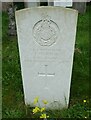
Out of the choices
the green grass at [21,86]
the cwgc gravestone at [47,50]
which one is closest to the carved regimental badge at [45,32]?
the cwgc gravestone at [47,50]

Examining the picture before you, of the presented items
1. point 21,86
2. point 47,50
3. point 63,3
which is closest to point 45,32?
point 47,50

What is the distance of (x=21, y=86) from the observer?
5.64 meters

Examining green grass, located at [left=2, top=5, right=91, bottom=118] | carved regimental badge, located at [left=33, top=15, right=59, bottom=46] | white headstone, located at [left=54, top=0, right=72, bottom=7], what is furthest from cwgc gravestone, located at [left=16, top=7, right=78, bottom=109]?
white headstone, located at [left=54, top=0, right=72, bottom=7]

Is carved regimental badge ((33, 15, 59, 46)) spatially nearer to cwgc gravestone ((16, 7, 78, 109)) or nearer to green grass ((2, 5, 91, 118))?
cwgc gravestone ((16, 7, 78, 109))

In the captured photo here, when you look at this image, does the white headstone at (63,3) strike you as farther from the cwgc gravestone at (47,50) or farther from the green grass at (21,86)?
the cwgc gravestone at (47,50)

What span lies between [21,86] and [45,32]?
135 cm

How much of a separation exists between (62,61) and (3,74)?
170 cm

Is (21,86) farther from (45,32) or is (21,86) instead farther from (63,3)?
(63,3)

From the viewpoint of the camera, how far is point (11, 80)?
589cm

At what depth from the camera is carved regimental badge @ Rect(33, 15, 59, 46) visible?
4.52 meters

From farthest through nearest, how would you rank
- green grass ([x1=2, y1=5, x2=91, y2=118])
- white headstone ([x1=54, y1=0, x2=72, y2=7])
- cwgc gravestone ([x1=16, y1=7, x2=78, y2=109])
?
1. white headstone ([x1=54, y1=0, x2=72, y2=7])
2. green grass ([x1=2, y1=5, x2=91, y2=118])
3. cwgc gravestone ([x1=16, y1=7, x2=78, y2=109])

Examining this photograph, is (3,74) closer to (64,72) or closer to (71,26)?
(64,72)

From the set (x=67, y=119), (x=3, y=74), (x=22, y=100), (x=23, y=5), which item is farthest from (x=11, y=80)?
(x=23, y=5)

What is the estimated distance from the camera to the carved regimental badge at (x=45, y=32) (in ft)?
14.8
